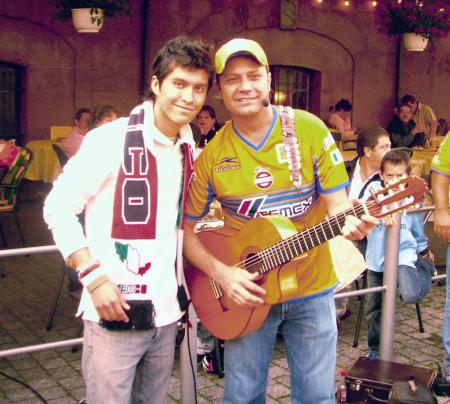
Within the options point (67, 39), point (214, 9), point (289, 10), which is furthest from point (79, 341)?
point (289, 10)

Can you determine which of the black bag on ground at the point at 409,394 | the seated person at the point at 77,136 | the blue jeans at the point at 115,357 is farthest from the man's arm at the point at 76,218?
the seated person at the point at 77,136

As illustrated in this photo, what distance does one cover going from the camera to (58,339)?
5805 millimetres

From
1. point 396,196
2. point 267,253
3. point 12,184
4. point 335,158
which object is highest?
point 335,158

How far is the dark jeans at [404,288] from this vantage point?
5203 millimetres

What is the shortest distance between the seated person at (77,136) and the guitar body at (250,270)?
204 inches

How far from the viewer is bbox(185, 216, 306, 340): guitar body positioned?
3.21 meters

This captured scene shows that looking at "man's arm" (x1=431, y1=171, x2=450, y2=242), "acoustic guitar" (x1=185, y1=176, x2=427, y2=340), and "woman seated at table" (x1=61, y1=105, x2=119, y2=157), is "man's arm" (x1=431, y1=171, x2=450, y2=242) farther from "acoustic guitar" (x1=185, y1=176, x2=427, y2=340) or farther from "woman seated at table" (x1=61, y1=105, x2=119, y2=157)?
"woman seated at table" (x1=61, y1=105, x2=119, y2=157)

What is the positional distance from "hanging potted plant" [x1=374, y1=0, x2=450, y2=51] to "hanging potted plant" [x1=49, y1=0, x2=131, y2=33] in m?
4.82

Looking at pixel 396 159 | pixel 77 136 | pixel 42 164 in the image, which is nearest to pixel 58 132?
pixel 42 164

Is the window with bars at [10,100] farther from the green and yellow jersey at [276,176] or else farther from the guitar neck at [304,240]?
the guitar neck at [304,240]

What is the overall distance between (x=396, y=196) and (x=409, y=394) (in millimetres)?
1483

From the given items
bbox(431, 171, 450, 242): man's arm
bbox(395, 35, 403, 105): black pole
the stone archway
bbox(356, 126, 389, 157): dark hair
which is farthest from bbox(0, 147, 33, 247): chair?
bbox(395, 35, 403, 105): black pole

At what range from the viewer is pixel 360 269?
483cm

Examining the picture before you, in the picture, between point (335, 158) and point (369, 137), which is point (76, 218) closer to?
point (335, 158)
